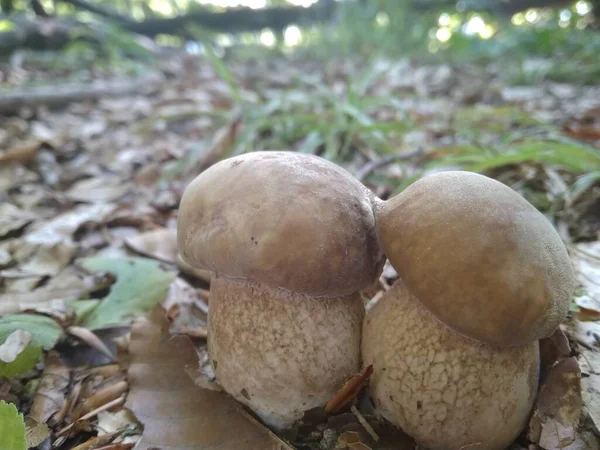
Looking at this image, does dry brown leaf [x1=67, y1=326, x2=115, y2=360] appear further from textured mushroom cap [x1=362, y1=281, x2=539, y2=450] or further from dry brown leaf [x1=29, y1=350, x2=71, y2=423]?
textured mushroom cap [x1=362, y1=281, x2=539, y2=450]

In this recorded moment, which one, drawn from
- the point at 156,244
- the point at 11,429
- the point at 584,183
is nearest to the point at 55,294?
the point at 156,244

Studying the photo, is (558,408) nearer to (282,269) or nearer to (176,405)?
(282,269)

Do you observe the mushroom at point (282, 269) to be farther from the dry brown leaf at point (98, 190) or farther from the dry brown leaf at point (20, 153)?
the dry brown leaf at point (20, 153)

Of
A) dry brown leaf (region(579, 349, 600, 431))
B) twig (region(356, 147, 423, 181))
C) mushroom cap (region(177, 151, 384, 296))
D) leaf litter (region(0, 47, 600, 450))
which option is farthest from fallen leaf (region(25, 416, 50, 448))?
twig (region(356, 147, 423, 181))

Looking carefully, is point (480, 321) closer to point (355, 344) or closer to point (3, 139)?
point (355, 344)

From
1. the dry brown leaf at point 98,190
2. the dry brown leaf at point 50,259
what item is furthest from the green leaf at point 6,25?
the dry brown leaf at point 50,259

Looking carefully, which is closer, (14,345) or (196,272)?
(14,345)

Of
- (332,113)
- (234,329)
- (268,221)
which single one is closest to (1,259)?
(234,329)
